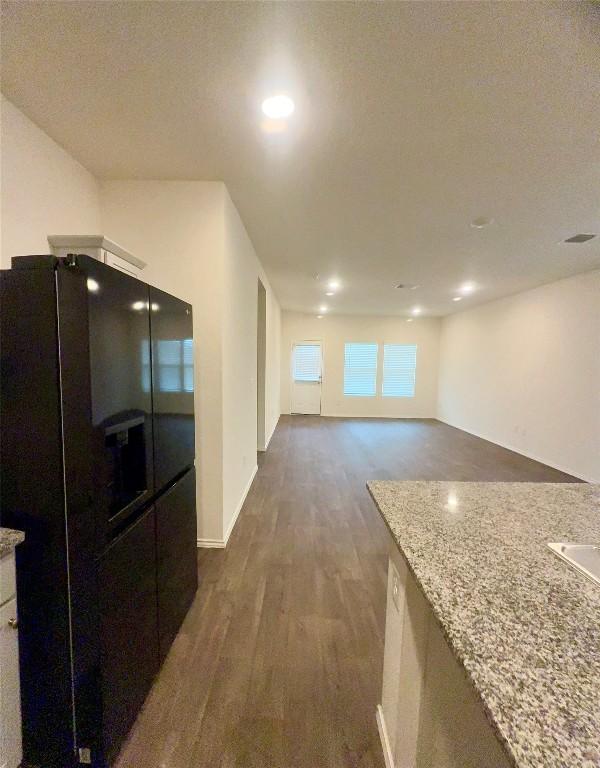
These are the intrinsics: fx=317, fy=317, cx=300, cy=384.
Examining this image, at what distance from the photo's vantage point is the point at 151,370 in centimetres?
141

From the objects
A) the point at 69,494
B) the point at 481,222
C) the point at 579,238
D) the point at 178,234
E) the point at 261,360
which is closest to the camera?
the point at 69,494

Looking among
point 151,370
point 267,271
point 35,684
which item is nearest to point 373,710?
point 35,684

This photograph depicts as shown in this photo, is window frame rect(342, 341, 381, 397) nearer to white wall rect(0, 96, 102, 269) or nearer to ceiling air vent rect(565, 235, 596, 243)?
ceiling air vent rect(565, 235, 596, 243)

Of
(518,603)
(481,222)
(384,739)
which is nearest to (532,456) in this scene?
(481,222)

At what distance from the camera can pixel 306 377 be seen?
337 inches

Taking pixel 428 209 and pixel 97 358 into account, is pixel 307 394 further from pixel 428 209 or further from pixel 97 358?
pixel 97 358

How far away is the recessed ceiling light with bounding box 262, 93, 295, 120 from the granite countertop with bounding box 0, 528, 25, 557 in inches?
82.5

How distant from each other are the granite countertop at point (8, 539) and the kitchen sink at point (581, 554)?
1.65 m

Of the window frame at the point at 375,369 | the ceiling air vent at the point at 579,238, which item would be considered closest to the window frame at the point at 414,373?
the window frame at the point at 375,369

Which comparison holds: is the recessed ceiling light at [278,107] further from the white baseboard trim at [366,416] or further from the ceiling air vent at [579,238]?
Result: the white baseboard trim at [366,416]

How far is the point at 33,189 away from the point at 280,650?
2.86m

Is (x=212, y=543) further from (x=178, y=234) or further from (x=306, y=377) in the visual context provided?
(x=306, y=377)

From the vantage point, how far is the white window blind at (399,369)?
873 centimetres

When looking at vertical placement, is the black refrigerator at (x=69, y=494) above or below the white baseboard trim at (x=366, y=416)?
above
